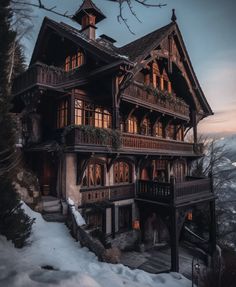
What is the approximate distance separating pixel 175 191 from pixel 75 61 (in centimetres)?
1169

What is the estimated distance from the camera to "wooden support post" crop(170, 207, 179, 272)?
1357 cm

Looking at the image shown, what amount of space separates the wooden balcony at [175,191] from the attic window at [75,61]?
9.85 metres

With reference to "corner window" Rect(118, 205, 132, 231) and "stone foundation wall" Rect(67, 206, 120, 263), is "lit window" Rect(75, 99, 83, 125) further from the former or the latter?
"corner window" Rect(118, 205, 132, 231)

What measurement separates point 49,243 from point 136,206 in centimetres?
926

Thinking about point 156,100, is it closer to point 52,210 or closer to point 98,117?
point 98,117

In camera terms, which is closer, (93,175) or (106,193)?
(93,175)

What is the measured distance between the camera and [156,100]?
60.2 ft

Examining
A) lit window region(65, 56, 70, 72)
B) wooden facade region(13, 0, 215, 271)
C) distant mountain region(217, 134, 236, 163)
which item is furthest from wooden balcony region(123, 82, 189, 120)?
distant mountain region(217, 134, 236, 163)

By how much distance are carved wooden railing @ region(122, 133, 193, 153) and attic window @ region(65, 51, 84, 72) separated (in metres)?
6.42

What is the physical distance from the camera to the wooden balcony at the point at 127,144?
1286 cm

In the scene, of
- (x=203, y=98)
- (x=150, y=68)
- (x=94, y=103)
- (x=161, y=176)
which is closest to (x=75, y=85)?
(x=94, y=103)

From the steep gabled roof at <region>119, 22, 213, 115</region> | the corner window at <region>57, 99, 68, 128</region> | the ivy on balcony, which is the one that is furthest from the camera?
the steep gabled roof at <region>119, 22, 213, 115</region>

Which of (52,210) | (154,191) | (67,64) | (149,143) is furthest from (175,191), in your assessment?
(67,64)

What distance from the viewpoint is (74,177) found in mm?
14062
